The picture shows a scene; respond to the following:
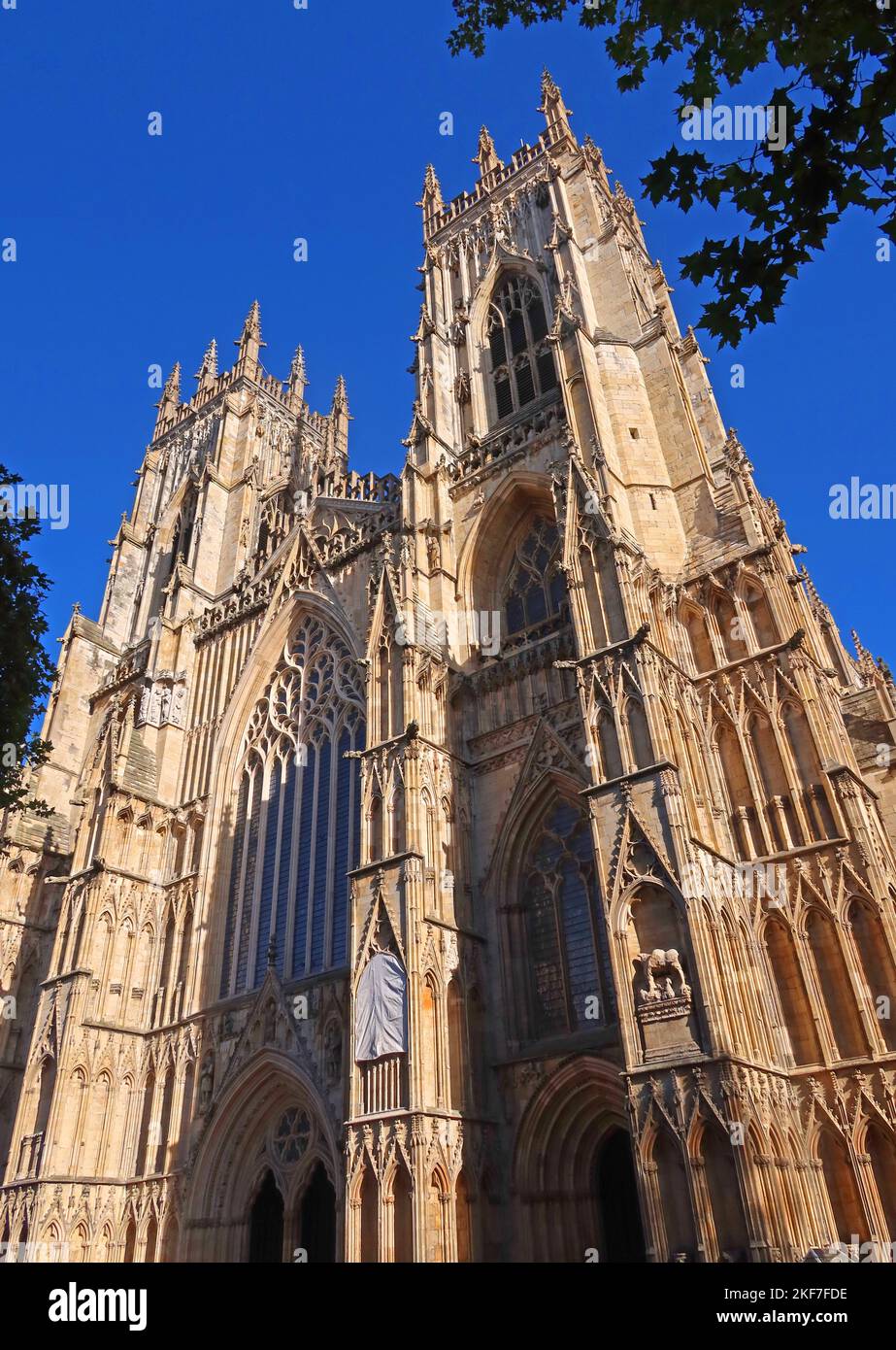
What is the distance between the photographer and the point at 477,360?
96.5 feet

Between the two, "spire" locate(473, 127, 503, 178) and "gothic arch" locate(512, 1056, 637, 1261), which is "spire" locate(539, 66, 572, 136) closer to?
"spire" locate(473, 127, 503, 178)

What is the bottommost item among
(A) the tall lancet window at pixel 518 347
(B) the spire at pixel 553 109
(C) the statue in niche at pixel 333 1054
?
(C) the statue in niche at pixel 333 1054

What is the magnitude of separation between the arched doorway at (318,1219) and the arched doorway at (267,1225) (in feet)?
2.82

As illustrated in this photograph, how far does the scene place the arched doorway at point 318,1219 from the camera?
754 inches

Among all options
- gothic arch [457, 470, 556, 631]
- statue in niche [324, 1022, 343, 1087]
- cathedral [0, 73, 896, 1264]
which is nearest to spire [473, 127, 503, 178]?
cathedral [0, 73, 896, 1264]

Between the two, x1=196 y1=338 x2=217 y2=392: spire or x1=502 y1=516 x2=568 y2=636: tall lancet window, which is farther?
x1=196 y1=338 x2=217 y2=392: spire

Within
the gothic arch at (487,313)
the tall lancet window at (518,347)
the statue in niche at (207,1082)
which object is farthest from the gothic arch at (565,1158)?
the tall lancet window at (518,347)

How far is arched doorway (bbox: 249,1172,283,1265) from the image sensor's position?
20250mm

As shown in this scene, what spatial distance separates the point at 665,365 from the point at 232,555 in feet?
56.1

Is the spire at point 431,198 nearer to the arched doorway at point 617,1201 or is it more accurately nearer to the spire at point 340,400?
the spire at point 340,400

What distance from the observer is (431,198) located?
36.4 metres

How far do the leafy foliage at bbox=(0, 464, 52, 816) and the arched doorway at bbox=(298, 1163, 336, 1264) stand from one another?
11782mm

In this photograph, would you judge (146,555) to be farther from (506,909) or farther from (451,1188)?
(451,1188)
